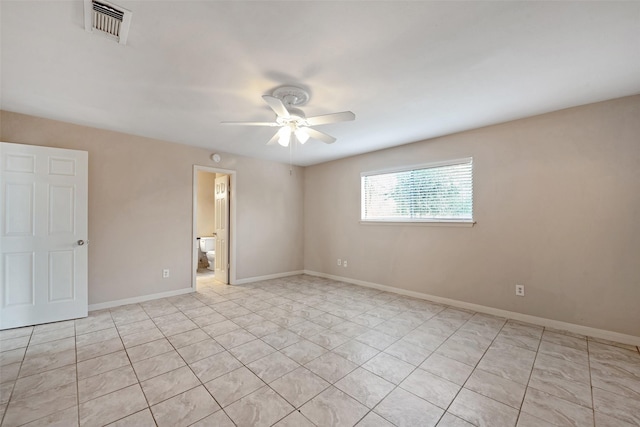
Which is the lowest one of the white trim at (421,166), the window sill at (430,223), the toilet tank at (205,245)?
the toilet tank at (205,245)

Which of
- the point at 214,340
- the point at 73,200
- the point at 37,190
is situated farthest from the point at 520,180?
the point at 37,190

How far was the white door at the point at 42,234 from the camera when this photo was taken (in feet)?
9.19

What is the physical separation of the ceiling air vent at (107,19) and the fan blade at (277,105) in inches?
36.0

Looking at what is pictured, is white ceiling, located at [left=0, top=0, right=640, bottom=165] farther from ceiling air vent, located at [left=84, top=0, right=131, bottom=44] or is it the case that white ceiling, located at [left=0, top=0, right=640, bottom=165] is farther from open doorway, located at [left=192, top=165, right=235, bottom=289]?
open doorway, located at [left=192, top=165, right=235, bottom=289]

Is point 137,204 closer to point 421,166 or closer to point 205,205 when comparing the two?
point 205,205

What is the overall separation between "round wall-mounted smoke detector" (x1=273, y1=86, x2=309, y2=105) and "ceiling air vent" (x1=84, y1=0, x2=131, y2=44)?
113 centimetres

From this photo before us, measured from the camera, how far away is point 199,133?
3.64m

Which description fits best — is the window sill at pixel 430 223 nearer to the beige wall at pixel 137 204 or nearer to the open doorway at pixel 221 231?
the beige wall at pixel 137 204

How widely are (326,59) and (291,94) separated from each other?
1.79 feet

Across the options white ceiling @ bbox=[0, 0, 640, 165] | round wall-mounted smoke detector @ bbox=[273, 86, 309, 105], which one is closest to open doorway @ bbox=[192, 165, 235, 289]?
white ceiling @ bbox=[0, 0, 640, 165]

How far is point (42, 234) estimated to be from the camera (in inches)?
117

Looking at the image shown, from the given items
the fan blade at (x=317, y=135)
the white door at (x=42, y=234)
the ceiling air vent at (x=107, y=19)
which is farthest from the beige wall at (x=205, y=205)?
the ceiling air vent at (x=107, y=19)

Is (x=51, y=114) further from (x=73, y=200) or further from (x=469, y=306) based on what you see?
(x=469, y=306)

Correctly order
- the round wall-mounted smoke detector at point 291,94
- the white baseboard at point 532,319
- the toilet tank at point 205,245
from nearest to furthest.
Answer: the round wall-mounted smoke detector at point 291,94 < the white baseboard at point 532,319 < the toilet tank at point 205,245
